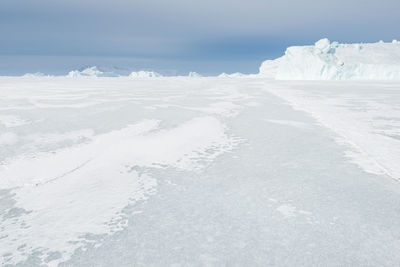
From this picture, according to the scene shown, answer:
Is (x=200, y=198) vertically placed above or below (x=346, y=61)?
below

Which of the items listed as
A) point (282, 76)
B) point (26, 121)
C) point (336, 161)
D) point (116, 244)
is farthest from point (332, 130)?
point (282, 76)

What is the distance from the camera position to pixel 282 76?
7031 cm

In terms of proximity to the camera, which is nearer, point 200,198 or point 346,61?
point 200,198

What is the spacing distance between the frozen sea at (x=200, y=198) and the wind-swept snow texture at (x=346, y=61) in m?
57.4

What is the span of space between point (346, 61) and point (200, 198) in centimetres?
6338

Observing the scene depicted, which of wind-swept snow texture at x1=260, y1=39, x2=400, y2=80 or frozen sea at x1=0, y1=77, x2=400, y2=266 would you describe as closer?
frozen sea at x1=0, y1=77, x2=400, y2=266

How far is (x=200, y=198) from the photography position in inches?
135

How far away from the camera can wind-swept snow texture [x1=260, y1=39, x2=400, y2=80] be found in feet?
182

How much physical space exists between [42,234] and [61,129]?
5.29 m

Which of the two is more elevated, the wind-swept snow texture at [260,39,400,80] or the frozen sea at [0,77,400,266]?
the wind-swept snow texture at [260,39,400,80]

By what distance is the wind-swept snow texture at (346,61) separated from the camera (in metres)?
55.4

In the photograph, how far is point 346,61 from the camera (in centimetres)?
5772

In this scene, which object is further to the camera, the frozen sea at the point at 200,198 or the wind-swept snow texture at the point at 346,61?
the wind-swept snow texture at the point at 346,61

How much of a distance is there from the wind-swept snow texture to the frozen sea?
57410 millimetres
